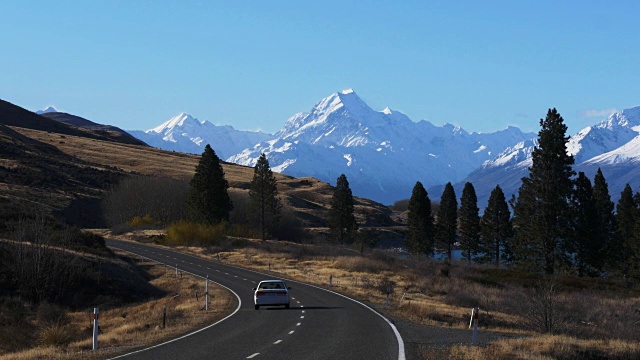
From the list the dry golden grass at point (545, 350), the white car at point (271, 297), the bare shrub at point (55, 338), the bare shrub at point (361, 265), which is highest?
the dry golden grass at point (545, 350)

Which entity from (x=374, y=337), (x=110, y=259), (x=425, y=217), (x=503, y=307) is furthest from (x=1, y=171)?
(x=374, y=337)

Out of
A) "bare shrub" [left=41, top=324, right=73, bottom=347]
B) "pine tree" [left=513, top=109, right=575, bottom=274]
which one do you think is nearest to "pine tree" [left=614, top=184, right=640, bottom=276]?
"pine tree" [left=513, top=109, right=575, bottom=274]

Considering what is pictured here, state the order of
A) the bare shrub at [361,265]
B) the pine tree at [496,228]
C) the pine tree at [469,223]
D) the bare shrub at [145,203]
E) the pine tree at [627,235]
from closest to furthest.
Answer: the bare shrub at [361,265] < the pine tree at [627,235] < the pine tree at [496,228] < the pine tree at [469,223] < the bare shrub at [145,203]

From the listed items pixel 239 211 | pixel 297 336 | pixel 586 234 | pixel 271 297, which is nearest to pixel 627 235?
pixel 586 234

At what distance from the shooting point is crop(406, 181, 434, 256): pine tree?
344ft

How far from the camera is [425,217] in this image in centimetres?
10588

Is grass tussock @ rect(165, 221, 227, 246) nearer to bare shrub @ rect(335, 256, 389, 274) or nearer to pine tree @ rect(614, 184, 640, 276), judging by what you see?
bare shrub @ rect(335, 256, 389, 274)

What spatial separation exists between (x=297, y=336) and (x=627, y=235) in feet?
230

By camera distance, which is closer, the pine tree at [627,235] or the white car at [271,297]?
the white car at [271,297]

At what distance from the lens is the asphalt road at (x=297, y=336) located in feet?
57.8

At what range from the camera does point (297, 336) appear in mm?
21469

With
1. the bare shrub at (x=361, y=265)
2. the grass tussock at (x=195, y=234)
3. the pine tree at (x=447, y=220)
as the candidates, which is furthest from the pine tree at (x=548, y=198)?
the pine tree at (x=447, y=220)

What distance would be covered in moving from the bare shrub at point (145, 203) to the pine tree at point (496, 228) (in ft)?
160

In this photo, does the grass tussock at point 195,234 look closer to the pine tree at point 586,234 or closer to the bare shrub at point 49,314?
the pine tree at point 586,234
